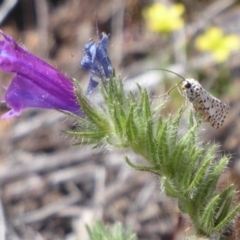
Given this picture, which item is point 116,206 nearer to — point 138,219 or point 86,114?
point 138,219

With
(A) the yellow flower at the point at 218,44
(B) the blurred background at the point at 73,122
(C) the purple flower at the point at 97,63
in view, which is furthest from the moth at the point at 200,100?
(A) the yellow flower at the point at 218,44

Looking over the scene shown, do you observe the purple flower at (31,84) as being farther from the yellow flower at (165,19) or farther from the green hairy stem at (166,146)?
the yellow flower at (165,19)

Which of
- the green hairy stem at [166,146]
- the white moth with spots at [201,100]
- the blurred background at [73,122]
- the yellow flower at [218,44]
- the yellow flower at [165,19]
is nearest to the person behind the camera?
the green hairy stem at [166,146]

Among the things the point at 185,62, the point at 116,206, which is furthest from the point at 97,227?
the point at 185,62

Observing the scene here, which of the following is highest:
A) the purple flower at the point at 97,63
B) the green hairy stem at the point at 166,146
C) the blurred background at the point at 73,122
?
the blurred background at the point at 73,122

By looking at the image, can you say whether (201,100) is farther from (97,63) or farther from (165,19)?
(165,19)

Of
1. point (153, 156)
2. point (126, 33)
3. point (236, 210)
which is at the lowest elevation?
point (236, 210)
